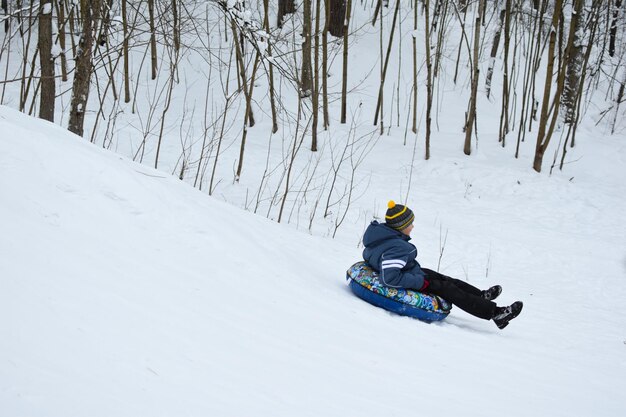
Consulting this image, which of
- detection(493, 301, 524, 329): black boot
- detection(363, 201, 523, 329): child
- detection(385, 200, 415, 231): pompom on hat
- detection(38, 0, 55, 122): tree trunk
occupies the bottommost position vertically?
detection(493, 301, 524, 329): black boot

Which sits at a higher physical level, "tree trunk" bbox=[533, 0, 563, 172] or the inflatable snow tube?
"tree trunk" bbox=[533, 0, 563, 172]

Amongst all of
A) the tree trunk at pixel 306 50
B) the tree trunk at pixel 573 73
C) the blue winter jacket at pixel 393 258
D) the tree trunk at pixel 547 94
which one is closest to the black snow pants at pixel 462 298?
the blue winter jacket at pixel 393 258

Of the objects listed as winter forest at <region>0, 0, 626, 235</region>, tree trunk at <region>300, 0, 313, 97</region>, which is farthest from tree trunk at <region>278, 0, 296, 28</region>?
→ tree trunk at <region>300, 0, 313, 97</region>

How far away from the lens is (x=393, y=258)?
4172mm

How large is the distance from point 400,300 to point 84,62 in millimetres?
3720

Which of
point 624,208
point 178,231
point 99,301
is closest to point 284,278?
point 178,231

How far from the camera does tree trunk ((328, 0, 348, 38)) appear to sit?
14539 mm

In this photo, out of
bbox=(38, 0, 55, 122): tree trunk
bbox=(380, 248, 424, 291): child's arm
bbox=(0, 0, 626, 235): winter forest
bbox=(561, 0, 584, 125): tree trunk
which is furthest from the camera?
bbox=(561, 0, 584, 125): tree trunk

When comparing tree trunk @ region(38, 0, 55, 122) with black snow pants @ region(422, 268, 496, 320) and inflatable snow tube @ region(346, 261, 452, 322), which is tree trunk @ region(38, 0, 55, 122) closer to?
inflatable snow tube @ region(346, 261, 452, 322)

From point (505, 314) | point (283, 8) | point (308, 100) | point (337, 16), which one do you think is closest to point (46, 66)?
point (505, 314)

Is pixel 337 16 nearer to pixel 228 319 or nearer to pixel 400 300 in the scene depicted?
pixel 400 300

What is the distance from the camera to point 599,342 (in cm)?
457

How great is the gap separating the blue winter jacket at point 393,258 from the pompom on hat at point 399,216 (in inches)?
2.1

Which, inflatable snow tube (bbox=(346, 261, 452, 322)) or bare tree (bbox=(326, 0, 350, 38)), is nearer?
inflatable snow tube (bbox=(346, 261, 452, 322))
